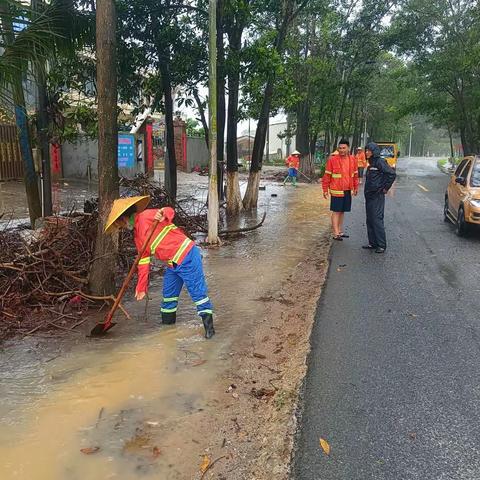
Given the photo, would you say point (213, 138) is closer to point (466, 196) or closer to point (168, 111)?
point (168, 111)

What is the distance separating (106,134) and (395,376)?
147 inches

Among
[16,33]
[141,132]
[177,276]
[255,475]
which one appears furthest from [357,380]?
[141,132]

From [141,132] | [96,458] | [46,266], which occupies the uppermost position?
[141,132]

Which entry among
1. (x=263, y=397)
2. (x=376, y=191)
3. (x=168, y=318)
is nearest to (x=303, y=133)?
(x=376, y=191)

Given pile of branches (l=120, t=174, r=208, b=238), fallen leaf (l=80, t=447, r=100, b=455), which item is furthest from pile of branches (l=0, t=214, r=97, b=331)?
fallen leaf (l=80, t=447, r=100, b=455)

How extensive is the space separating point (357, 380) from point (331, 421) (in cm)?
66

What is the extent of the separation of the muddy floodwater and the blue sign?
1646 centimetres

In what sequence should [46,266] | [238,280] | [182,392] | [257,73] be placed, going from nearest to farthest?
[182,392]
[46,266]
[238,280]
[257,73]

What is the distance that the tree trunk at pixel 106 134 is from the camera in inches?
213

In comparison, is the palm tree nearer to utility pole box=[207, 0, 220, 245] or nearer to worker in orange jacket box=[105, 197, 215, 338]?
worker in orange jacket box=[105, 197, 215, 338]

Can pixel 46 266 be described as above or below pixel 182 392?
above

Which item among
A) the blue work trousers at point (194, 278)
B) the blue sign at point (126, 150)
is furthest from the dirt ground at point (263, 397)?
the blue sign at point (126, 150)

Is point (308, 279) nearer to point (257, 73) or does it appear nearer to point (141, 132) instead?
point (257, 73)

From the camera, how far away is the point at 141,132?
24.4 m
